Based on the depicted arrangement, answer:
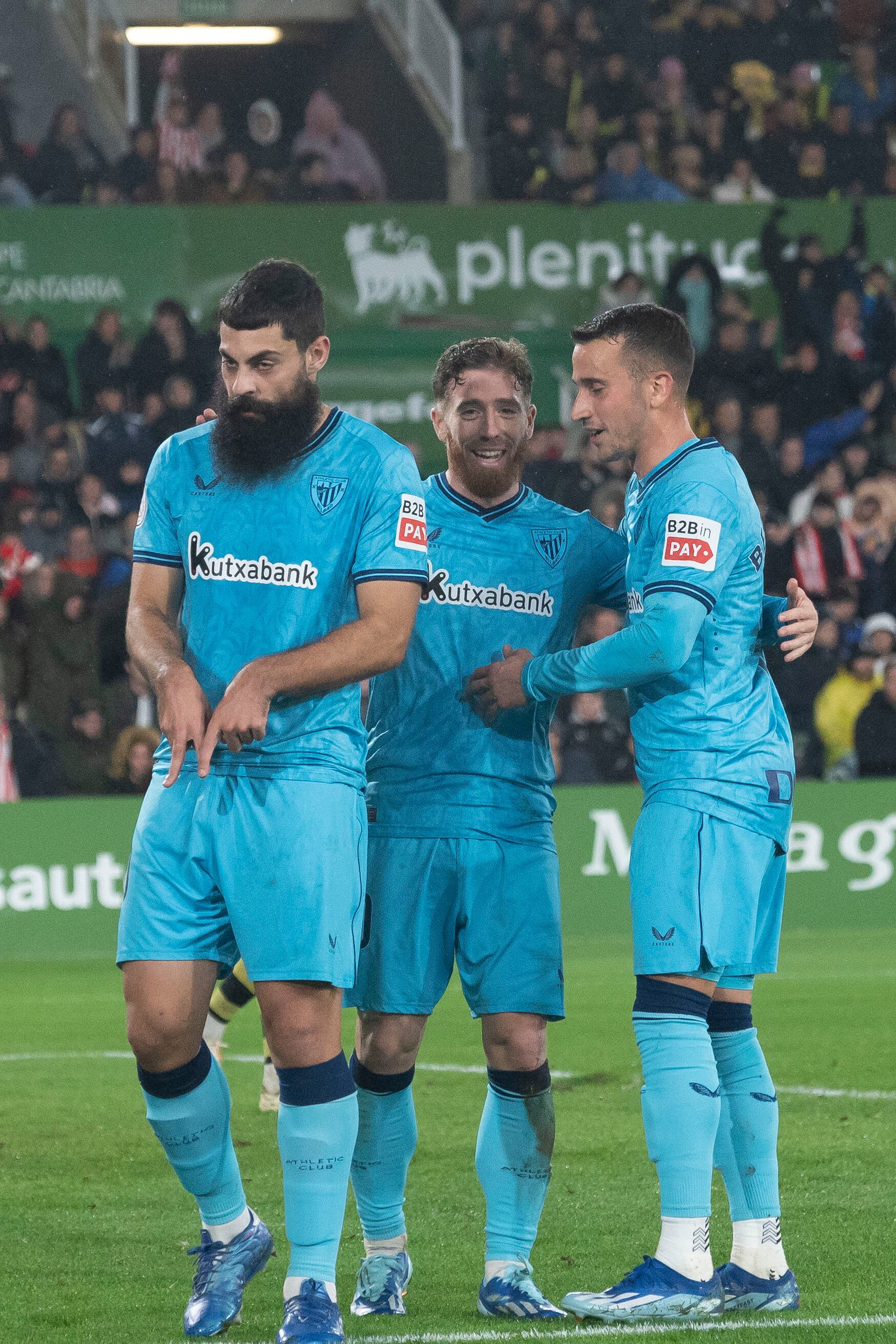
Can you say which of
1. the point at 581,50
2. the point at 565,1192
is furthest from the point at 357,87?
the point at 565,1192

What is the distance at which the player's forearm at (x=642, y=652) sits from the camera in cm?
406

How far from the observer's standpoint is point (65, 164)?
16.6m

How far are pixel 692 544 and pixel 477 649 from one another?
0.68m

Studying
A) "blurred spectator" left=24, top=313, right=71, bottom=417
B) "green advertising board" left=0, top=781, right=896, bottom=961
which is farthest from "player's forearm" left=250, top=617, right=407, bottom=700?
"blurred spectator" left=24, top=313, right=71, bottom=417

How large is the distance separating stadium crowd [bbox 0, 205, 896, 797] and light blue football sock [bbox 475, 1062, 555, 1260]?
8473 millimetres

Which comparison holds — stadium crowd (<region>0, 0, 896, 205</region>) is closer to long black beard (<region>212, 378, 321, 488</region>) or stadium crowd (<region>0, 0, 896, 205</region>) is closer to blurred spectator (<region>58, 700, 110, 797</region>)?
blurred spectator (<region>58, 700, 110, 797</region>)

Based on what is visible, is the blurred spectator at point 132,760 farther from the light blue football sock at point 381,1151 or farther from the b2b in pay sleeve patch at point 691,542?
the b2b in pay sleeve patch at point 691,542

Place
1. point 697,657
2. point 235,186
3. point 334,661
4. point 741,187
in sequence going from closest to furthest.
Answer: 1. point 334,661
2. point 697,657
3. point 235,186
4. point 741,187

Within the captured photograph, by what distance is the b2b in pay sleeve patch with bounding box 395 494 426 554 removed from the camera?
4012 millimetres

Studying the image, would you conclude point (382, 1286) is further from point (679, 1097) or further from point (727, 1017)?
point (727, 1017)

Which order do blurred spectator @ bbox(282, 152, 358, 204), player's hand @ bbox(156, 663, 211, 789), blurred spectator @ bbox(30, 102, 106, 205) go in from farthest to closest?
blurred spectator @ bbox(282, 152, 358, 204), blurred spectator @ bbox(30, 102, 106, 205), player's hand @ bbox(156, 663, 211, 789)

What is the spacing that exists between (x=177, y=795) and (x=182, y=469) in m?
0.74

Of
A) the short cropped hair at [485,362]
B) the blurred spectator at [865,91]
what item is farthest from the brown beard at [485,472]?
A: the blurred spectator at [865,91]

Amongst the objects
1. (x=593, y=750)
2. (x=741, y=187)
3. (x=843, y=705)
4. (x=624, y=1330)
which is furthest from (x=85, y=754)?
(x=624, y=1330)
